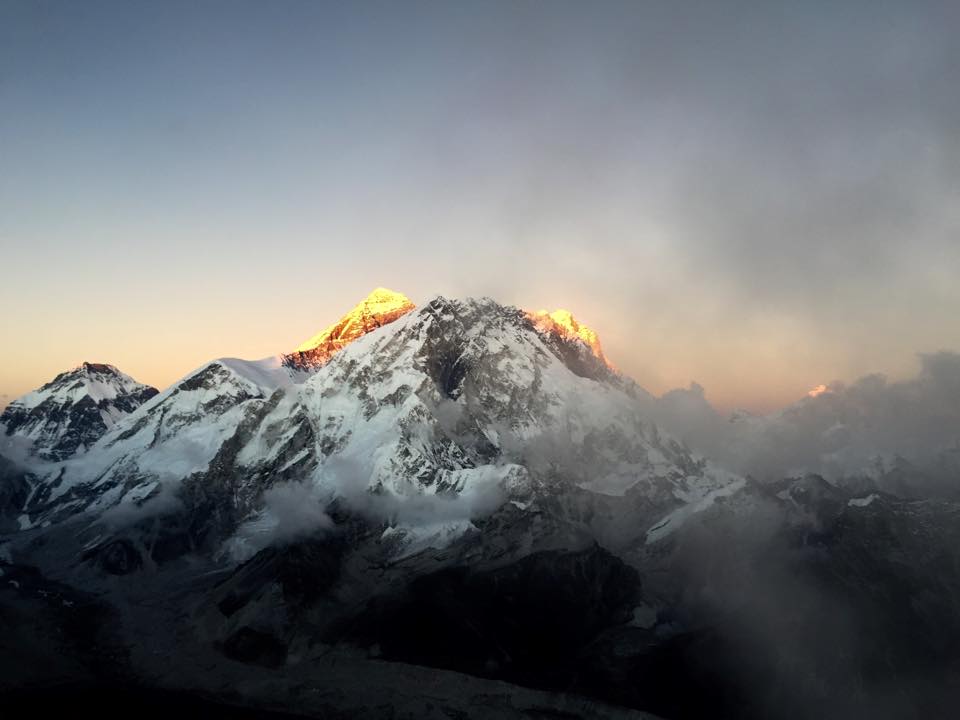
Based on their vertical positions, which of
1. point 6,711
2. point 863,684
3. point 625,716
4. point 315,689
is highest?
point 863,684

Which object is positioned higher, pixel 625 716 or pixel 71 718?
pixel 625 716

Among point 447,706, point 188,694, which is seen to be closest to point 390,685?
point 447,706

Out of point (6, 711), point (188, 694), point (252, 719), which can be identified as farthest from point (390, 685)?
point (6, 711)

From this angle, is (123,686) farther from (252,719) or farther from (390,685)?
(390,685)

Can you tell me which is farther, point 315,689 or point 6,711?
point 315,689

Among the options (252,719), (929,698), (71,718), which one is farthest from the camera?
(929,698)

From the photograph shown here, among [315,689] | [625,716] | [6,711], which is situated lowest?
[6,711]

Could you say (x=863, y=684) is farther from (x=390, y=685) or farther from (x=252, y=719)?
(x=252, y=719)

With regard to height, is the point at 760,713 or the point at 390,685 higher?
the point at 760,713

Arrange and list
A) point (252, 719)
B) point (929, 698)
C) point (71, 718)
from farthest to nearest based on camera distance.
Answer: point (929, 698) < point (252, 719) < point (71, 718)
